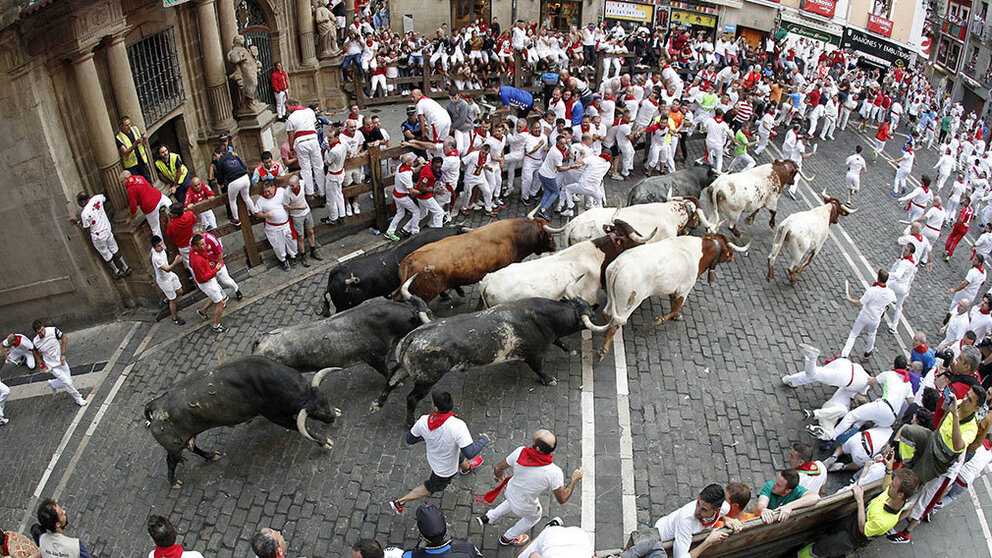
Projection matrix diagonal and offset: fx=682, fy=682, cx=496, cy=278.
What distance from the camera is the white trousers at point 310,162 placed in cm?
1312

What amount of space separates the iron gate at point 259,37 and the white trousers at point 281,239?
6.71 m

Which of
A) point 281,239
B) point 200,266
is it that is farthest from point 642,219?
point 200,266

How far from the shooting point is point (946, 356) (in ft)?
35.1

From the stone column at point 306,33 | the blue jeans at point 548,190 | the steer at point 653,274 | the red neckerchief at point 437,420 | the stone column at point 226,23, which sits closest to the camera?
the red neckerchief at point 437,420

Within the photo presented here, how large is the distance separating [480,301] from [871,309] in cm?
592

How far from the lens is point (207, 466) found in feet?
27.8

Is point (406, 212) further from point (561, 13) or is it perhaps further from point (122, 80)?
point (561, 13)

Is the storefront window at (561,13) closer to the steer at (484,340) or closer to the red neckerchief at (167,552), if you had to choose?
the steer at (484,340)

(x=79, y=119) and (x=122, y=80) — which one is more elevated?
(x=122, y=80)

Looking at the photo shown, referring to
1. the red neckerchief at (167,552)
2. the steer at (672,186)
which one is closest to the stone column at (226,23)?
the steer at (672,186)

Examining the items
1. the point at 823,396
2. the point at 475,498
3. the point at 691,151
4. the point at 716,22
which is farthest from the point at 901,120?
the point at 475,498

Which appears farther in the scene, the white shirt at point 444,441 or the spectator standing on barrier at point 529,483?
the white shirt at point 444,441

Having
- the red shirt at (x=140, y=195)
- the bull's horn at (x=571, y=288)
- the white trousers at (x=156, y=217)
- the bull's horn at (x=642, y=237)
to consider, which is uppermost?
the red shirt at (x=140, y=195)

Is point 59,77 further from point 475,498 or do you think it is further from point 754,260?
point 754,260
